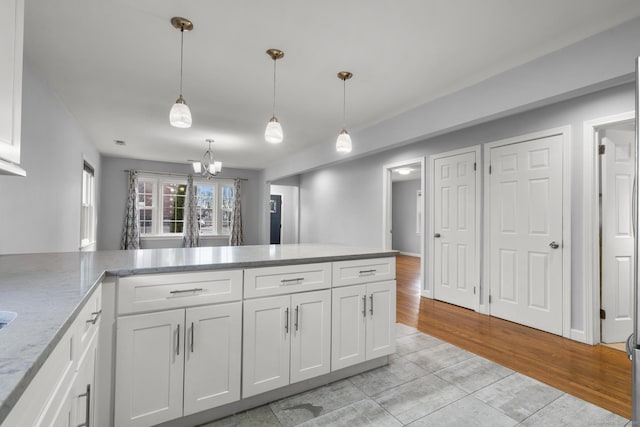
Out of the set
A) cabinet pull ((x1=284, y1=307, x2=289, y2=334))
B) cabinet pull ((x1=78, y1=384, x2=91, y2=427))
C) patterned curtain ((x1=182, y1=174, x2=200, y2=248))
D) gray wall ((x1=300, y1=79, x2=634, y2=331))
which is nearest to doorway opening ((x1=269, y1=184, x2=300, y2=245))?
gray wall ((x1=300, y1=79, x2=634, y2=331))

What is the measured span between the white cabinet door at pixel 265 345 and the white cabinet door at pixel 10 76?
1.24 meters

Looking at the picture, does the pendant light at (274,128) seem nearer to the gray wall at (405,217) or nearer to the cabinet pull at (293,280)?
the cabinet pull at (293,280)

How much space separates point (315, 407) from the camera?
75.1 inches

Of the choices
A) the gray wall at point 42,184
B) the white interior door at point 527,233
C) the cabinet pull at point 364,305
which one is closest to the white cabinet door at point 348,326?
the cabinet pull at point 364,305

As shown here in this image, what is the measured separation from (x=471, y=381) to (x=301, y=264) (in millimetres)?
1464

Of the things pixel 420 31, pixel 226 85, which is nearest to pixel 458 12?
pixel 420 31

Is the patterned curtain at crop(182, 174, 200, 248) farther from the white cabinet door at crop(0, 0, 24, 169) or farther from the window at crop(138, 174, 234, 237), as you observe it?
the white cabinet door at crop(0, 0, 24, 169)

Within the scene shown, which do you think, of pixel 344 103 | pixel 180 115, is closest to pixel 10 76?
pixel 180 115

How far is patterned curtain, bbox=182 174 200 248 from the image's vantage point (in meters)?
7.58

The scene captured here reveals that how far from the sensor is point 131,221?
6.96 metres

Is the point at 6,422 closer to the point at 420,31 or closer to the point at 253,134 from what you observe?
the point at 420,31

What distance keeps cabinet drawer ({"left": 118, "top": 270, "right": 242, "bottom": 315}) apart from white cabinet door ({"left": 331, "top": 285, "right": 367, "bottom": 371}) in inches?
27.9

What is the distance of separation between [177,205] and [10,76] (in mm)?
6854

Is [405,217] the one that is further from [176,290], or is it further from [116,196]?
[176,290]
